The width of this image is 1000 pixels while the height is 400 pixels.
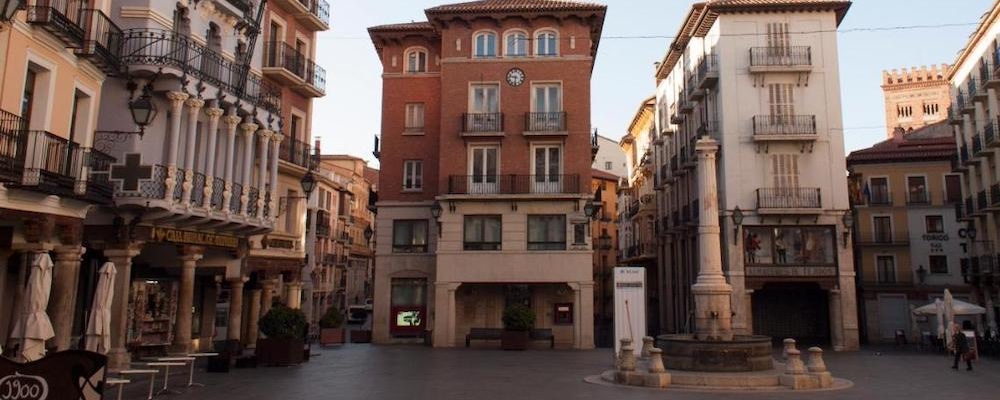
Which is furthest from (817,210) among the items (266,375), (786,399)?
(266,375)

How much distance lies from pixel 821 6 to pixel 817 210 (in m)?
10.2

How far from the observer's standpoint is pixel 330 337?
32938 millimetres

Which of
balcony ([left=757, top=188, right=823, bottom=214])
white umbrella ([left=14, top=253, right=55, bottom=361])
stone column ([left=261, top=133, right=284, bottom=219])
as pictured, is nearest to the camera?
white umbrella ([left=14, top=253, right=55, bottom=361])

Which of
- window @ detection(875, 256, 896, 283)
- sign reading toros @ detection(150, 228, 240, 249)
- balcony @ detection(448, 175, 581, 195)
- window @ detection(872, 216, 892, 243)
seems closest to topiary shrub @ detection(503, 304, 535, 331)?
balcony @ detection(448, 175, 581, 195)

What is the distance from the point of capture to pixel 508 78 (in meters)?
34.4

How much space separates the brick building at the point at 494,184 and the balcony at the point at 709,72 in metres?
6.79

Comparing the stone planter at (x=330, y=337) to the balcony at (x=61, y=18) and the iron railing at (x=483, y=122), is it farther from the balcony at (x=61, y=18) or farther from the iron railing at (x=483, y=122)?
the balcony at (x=61, y=18)

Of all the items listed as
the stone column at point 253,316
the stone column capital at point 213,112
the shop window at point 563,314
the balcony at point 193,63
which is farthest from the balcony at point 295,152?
the shop window at point 563,314

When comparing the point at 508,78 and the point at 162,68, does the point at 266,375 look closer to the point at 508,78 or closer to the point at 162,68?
the point at 162,68

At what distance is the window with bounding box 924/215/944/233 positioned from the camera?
43.9 meters

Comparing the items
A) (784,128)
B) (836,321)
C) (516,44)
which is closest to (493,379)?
(516,44)

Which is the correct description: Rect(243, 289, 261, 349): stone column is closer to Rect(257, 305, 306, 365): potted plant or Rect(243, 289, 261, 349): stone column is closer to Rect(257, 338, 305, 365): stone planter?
Rect(257, 305, 306, 365): potted plant

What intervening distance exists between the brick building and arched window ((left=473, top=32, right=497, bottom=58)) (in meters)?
0.05

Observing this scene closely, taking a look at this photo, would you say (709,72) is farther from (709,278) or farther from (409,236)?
(709,278)
